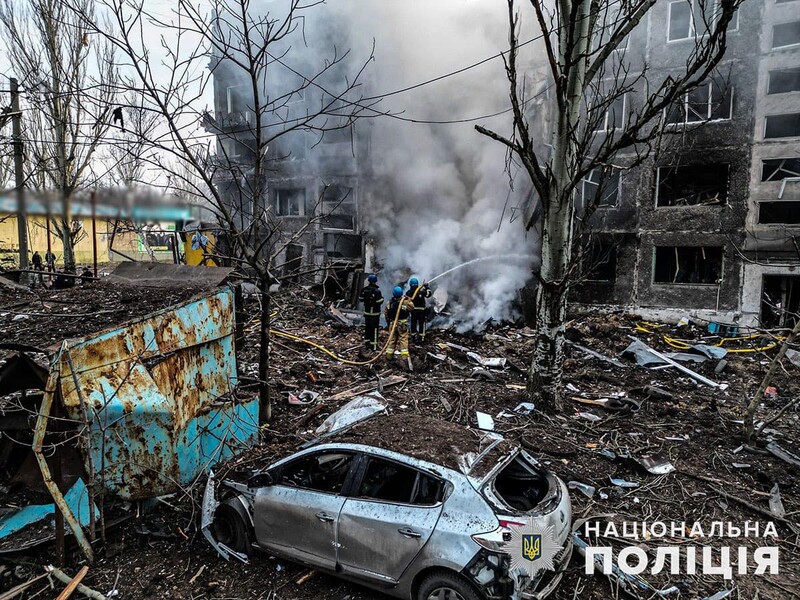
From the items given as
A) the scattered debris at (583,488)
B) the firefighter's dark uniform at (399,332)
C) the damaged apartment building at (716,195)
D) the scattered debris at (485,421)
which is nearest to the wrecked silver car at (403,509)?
the scattered debris at (583,488)

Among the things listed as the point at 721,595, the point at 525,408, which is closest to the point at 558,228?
the point at 525,408

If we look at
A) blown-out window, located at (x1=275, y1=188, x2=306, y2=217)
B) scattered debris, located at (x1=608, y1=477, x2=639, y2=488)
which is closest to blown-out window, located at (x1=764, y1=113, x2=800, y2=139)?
scattered debris, located at (x1=608, y1=477, x2=639, y2=488)

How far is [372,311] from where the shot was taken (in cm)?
1137

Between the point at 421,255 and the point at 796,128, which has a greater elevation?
the point at 796,128

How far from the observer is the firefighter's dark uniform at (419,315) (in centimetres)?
1188

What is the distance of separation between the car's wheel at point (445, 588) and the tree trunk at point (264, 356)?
145 inches

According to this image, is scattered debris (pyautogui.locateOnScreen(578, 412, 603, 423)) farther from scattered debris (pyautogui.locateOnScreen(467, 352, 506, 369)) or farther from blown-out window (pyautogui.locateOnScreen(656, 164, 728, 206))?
blown-out window (pyautogui.locateOnScreen(656, 164, 728, 206))

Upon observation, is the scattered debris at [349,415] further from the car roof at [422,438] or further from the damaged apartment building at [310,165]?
the damaged apartment building at [310,165]

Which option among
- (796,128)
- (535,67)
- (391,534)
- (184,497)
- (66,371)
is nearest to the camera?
(391,534)

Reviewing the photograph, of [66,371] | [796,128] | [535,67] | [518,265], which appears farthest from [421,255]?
[66,371]

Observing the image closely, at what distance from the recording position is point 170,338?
16.8 ft

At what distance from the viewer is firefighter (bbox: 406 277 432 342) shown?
11884 millimetres

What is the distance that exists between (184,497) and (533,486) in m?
3.58

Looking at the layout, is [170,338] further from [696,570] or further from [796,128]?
[796,128]
